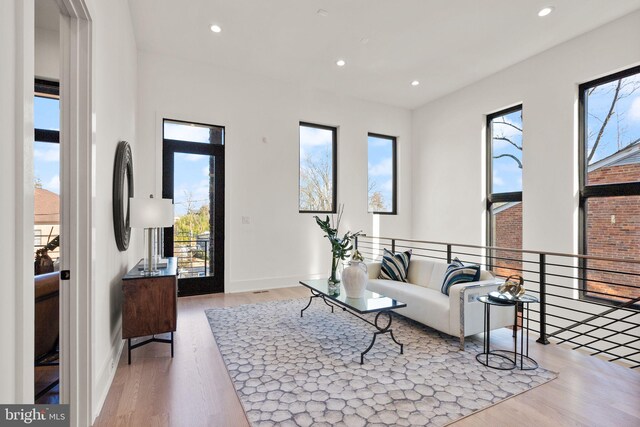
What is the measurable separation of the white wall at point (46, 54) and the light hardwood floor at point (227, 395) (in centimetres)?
257

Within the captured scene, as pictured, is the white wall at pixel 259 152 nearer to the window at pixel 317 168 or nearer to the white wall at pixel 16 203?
the window at pixel 317 168

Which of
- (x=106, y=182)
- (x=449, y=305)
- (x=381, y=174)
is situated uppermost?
(x=381, y=174)

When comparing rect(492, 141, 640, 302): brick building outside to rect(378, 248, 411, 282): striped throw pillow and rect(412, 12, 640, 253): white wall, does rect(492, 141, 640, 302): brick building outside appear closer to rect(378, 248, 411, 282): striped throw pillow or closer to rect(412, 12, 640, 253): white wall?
rect(412, 12, 640, 253): white wall

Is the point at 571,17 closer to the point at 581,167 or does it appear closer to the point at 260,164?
the point at 581,167

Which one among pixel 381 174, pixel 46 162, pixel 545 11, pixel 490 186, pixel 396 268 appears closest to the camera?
pixel 46 162

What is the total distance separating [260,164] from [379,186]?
2.48 m

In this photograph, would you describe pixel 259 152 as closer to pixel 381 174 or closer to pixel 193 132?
pixel 193 132

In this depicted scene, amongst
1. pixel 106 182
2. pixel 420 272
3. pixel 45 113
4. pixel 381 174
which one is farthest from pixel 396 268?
pixel 45 113

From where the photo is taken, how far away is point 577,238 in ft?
13.3

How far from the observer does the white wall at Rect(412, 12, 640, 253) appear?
12.9ft

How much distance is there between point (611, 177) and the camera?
386 cm

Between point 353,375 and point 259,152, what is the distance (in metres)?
3.70

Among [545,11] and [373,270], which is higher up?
[545,11]

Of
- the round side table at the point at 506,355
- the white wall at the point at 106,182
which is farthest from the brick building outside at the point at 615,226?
the white wall at the point at 106,182
